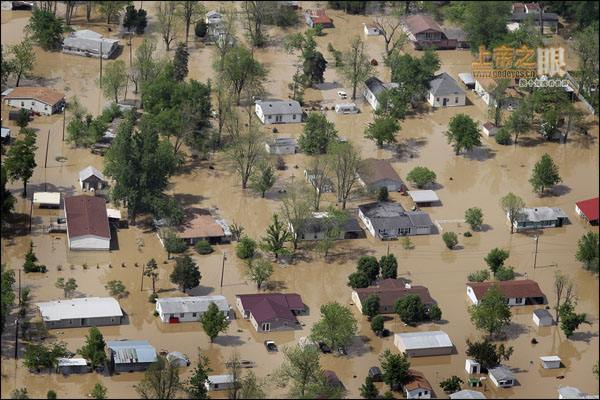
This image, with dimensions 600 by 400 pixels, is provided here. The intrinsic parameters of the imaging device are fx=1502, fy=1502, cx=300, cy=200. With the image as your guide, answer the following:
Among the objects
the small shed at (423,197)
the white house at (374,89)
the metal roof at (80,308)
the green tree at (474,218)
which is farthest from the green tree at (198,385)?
the white house at (374,89)

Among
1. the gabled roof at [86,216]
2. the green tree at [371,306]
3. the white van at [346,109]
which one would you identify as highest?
the gabled roof at [86,216]

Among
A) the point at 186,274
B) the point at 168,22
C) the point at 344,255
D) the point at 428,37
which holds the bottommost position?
the point at 344,255

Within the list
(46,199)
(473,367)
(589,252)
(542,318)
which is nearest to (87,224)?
(46,199)

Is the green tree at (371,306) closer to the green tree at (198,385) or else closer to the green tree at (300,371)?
the green tree at (300,371)

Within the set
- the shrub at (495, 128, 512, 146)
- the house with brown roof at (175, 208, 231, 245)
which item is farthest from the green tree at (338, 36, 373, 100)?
the house with brown roof at (175, 208, 231, 245)

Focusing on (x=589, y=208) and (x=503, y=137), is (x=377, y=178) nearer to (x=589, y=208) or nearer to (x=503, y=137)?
(x=503, y=137)

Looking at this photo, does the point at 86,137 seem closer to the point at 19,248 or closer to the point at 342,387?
the point at 19,248

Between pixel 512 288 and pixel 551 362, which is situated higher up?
pixel 512 288

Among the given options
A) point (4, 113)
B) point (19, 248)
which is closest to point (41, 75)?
point (4, 113)
